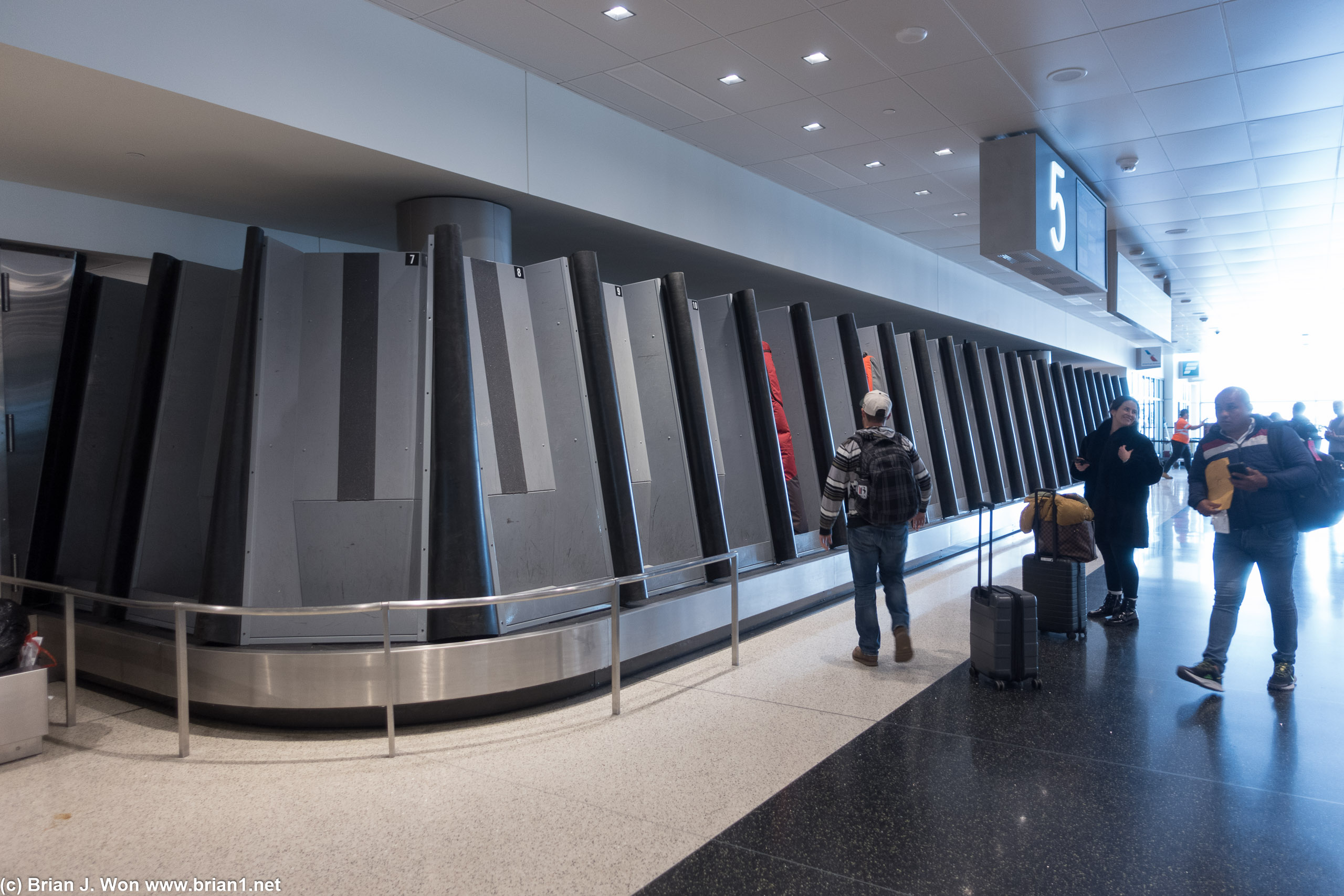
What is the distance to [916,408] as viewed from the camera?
11.2 metres

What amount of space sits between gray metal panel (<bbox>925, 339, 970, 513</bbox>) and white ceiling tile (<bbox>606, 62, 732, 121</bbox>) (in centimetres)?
625

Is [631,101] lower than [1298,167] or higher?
lower

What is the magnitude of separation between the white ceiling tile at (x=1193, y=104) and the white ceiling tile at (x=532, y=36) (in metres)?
4.42

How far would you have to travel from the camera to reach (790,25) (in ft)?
18.3

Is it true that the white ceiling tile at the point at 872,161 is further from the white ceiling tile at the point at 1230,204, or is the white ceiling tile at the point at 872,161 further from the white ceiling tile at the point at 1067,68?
the white ceiling tile at the point at 1230,204

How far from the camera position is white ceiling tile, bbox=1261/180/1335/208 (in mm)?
9469

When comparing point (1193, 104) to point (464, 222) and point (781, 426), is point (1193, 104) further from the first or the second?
point (464, 222)

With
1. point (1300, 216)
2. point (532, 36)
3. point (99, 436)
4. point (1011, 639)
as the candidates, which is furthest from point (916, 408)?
point (99, 436)

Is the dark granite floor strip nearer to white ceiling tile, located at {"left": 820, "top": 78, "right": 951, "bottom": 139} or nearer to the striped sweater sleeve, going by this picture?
the striped sweater sleeve

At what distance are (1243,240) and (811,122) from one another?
8.29m

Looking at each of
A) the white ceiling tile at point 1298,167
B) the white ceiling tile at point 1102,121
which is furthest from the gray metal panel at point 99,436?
the white ceiling tile at point 1298,167

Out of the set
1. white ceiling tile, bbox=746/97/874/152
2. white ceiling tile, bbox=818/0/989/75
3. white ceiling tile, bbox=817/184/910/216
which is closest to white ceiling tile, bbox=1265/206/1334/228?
white ceiling tile, bbox=817/184/910/216

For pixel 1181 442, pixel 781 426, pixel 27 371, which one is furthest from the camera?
pixel 1181 442

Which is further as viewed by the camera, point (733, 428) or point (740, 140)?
point (740, 140)
